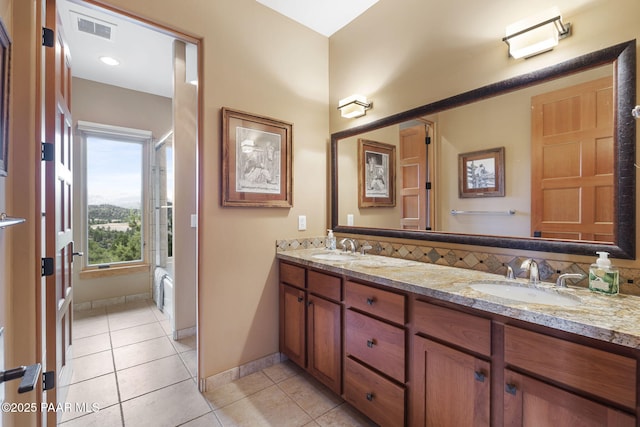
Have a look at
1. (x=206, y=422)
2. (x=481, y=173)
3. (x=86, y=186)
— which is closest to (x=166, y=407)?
(x=206, y=422)

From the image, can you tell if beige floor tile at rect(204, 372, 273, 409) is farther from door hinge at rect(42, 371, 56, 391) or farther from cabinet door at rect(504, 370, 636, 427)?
cabinet door at rect(504, 370, 636, 427)

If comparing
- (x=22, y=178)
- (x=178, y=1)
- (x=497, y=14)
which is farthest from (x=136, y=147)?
(x=497, y=14)

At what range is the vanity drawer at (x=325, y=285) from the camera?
72.3 inches

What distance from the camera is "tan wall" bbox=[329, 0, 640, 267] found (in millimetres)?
1313

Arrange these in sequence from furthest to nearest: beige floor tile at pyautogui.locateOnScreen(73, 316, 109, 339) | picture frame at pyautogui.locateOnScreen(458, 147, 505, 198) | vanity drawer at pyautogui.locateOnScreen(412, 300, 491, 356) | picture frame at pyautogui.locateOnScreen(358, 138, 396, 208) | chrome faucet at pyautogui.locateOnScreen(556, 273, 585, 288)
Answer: beige floor tile at pyautogui.locateOnScreen(73, 316, 109, 339)
picture frame at pyautogui.locateOnScreen(358, 138, 396, 208)
picture frame at pyautogui.locateOnScreen(458, 147, 505, 198)
chrome faucet at pyautogui.locateOnScreen(556, 273, 585, 288)
vanity drawer at pyautogui.locateOnScreen(412, 300, 491, 356)

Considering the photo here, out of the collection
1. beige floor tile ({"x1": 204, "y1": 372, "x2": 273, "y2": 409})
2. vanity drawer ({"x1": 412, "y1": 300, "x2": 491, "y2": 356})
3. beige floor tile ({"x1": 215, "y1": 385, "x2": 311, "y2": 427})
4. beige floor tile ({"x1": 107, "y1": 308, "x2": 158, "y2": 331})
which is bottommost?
beige floor tile ({"x1": 204, "y1": 372, "x2": 273, "y2": 409})

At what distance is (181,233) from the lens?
2.81 m

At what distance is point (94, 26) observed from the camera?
2.53 m

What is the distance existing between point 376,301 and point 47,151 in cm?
189

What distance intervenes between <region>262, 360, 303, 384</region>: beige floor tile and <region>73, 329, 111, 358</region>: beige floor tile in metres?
1.53

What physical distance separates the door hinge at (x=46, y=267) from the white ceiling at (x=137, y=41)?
1.45 metres

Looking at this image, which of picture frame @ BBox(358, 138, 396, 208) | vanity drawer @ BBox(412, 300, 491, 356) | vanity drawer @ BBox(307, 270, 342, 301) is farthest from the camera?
picture frame @ BBox(358, 138, 396, 208)

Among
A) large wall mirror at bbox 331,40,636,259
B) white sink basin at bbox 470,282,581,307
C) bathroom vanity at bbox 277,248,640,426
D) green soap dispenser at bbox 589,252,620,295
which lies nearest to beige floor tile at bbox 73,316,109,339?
bathroom vanity at bbox 277,248,640,426

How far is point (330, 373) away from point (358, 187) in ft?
4.62
